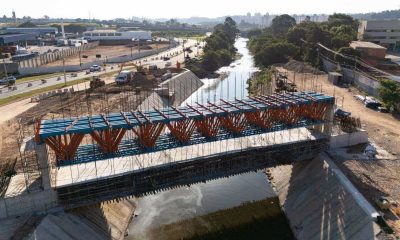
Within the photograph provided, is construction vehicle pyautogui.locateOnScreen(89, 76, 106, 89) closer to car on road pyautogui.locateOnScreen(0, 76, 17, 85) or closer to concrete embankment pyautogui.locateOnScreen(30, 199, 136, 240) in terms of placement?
car on road pyautogui.locateOnScreen(0, 76, 17, 85)

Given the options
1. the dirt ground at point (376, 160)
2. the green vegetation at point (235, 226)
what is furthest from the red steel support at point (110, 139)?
the dirt ground at point (376, 160)

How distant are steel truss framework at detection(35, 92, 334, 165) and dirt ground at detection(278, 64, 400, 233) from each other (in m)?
5.96

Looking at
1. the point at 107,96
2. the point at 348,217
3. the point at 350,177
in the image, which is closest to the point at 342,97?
the point at 350,177

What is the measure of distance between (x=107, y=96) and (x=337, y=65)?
5377 cm

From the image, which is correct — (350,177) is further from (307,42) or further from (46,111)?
(307,42)

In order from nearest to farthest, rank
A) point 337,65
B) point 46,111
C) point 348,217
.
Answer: point 348,217 → point 46,111 → point 337,65

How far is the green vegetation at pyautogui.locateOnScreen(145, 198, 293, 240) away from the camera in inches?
1320

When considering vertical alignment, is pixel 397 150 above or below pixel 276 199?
above

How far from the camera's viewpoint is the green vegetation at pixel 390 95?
54000 mm

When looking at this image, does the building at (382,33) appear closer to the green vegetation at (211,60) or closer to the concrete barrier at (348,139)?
the green vegetation at (211,60)

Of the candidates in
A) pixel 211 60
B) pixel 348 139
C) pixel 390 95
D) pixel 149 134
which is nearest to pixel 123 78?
pixel 149 134

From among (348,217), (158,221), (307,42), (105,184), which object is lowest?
(158,221)

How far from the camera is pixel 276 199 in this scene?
39.3 meters

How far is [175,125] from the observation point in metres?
33.8
